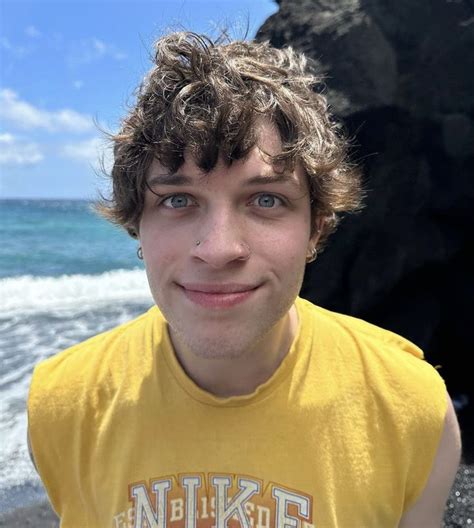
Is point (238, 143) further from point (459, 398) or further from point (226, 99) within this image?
point (459, 398)

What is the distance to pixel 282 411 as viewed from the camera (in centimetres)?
145

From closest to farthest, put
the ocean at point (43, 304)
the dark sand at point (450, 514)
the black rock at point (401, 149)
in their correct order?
1. the dark sand at point (450, 514)
2. the ocean at point (43, 304)
3. the black rock at point (401, 149)

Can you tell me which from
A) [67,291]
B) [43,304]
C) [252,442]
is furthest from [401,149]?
[67,291]

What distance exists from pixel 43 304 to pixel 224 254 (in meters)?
12.0

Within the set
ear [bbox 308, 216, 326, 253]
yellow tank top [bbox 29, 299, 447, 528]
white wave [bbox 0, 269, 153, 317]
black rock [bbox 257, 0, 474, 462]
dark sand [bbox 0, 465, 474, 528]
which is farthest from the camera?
white wave [bbox 0, 269, 153, 317]

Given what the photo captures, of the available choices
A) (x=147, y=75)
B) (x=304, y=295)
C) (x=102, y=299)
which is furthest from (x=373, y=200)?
(x=102, y=299)

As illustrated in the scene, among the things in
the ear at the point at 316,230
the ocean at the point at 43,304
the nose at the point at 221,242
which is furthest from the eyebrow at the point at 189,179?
the ocean at the point at 43,304

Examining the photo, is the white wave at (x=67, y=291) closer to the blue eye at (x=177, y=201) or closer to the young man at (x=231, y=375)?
the young man at (x=231, y=375)

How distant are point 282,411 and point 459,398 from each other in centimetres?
505

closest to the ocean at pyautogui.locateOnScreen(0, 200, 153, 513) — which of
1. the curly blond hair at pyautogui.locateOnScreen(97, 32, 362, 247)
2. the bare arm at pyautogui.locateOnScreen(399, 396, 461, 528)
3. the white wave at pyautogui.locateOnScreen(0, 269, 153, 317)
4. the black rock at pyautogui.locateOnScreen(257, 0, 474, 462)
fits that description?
the white wave at pyautogui.locateOnScreen(0, 269, 153, 317)

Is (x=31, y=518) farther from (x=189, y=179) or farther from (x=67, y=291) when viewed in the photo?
(x=67, y=291)

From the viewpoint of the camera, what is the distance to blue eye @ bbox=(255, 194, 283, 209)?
1.40 m

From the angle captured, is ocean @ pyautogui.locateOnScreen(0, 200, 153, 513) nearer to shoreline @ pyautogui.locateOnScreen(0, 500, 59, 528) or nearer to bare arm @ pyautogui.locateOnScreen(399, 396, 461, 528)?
shoreline @ pyautogui.locateOnScreen(0, 500, 59, 528)

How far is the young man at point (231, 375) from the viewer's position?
1373mm
